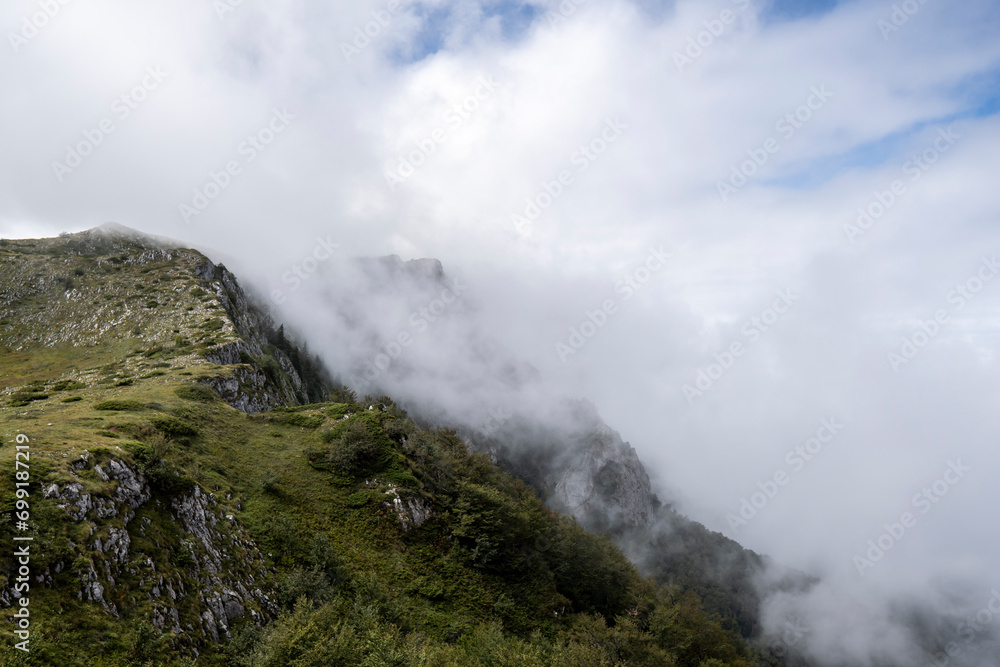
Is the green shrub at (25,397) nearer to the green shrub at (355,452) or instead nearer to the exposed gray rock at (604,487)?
the green shrub at (355,452)

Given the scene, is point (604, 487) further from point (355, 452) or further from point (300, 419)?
point (355, 452)

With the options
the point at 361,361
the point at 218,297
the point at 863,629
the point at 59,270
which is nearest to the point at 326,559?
the point at 218,297

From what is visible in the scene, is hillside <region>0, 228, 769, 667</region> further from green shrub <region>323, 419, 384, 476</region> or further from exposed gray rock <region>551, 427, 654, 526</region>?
exposed gray rock <region>551, 427, 654, 526</region>

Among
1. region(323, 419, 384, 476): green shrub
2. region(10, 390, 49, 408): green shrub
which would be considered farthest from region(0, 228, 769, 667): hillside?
region(10, 390, 49, 408): green shrub

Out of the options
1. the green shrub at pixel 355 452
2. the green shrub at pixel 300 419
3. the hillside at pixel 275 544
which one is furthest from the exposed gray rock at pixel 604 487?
the green shrub at pixel 355 452

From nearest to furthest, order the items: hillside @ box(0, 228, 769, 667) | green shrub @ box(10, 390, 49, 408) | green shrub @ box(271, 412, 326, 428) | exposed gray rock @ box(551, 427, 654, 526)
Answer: hillside @ box(0, 228, 769, 667), green shrub @ box(10, 390, 49, 408), green shrub @ box(271, 412, 326, 428), exposed gray rock @ box(551, 427, 654, 526)

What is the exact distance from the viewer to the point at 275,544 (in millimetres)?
22062

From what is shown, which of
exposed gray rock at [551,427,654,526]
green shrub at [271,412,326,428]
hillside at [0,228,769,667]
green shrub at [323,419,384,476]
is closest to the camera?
hillside at [0,228,769,667]

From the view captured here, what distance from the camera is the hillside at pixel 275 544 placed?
45.7 ft

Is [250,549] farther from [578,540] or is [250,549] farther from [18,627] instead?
[578,540]

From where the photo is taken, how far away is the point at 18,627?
1157cm

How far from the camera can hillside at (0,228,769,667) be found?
45.7 ft

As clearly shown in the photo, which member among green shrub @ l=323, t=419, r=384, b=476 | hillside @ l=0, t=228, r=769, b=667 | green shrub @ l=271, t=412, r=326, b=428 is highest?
green shrub @ l=271, t=412, r=326, b=428

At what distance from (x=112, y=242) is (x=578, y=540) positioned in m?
108
